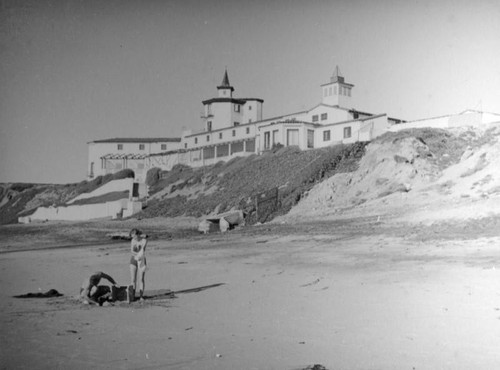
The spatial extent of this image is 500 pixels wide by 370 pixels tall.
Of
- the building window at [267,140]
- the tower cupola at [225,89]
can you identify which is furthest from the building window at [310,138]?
the tower cupola at [225,89]

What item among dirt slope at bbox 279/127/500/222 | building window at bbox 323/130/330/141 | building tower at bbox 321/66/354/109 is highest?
building tower at bbox 321/66/354/109

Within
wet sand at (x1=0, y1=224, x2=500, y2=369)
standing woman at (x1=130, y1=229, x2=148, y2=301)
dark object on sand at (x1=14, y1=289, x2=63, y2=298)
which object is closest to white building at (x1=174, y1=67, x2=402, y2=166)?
wet sand at (x1=0, y1=224, x2=500, y2=369)

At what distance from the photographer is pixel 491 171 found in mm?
20000

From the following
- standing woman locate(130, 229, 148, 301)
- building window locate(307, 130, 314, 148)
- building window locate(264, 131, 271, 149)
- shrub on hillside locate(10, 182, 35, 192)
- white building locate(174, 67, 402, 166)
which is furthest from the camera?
shrub on hillside locate(10, 182, 35, 192)

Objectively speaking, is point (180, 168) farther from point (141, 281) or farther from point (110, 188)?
point (141, 281)

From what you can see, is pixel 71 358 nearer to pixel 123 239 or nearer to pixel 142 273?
pixel 142 273

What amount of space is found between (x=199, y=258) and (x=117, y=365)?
8594 millimetres

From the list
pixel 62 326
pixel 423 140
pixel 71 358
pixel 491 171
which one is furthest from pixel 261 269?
pixel 423 140

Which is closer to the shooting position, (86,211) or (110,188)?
(86,211)

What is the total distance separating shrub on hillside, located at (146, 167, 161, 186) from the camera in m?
52.6

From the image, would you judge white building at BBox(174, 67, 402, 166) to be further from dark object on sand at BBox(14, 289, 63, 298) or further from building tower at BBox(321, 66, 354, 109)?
dark object on sand at BBox(14, 289, 63, 298)

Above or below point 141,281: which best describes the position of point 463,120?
above

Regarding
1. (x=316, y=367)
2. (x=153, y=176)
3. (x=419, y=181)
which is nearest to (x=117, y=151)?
(x=153, y=176)

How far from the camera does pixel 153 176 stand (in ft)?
176
